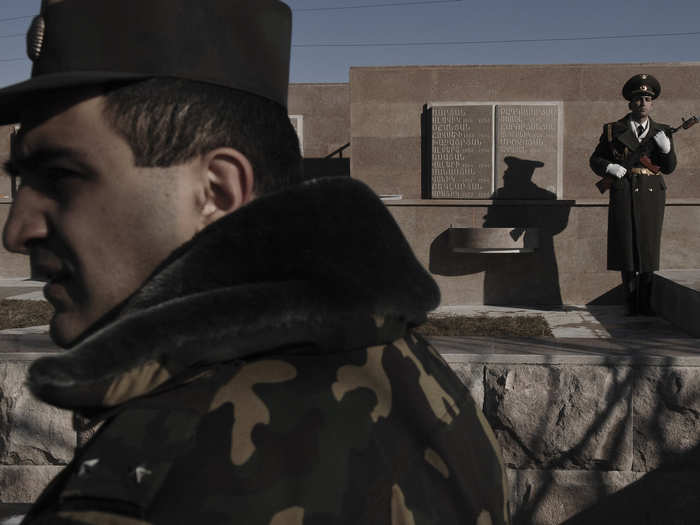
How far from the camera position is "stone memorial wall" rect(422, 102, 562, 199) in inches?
407

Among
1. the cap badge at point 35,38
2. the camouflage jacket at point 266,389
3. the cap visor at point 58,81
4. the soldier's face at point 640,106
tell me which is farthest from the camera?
the soldier's face at point 640,106

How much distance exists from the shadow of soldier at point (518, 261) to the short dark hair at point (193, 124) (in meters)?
7.87

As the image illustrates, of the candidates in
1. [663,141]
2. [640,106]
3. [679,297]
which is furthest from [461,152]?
[679,297]

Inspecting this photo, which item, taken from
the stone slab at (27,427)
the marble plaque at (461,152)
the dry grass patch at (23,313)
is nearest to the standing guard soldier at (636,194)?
the marble plaque at (461,152)

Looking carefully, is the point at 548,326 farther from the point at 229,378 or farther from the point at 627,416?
the point at 229,378

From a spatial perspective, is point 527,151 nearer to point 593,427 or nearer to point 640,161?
point 640,161

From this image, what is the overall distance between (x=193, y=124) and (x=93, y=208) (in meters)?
0.16

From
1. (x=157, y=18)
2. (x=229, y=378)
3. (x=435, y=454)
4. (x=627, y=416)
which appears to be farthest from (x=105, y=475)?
(x=627, y=416)

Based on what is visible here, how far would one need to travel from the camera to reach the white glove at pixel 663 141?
7605mm

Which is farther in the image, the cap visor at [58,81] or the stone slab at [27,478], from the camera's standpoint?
the stone slab at [27,478]

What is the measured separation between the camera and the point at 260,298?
2.61ft

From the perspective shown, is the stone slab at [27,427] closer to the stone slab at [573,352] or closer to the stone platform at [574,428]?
the stone platform at [574,428]

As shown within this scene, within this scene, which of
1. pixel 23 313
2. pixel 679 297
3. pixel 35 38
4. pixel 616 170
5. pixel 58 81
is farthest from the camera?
pixel 616 170

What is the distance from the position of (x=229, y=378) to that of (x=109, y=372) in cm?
12
